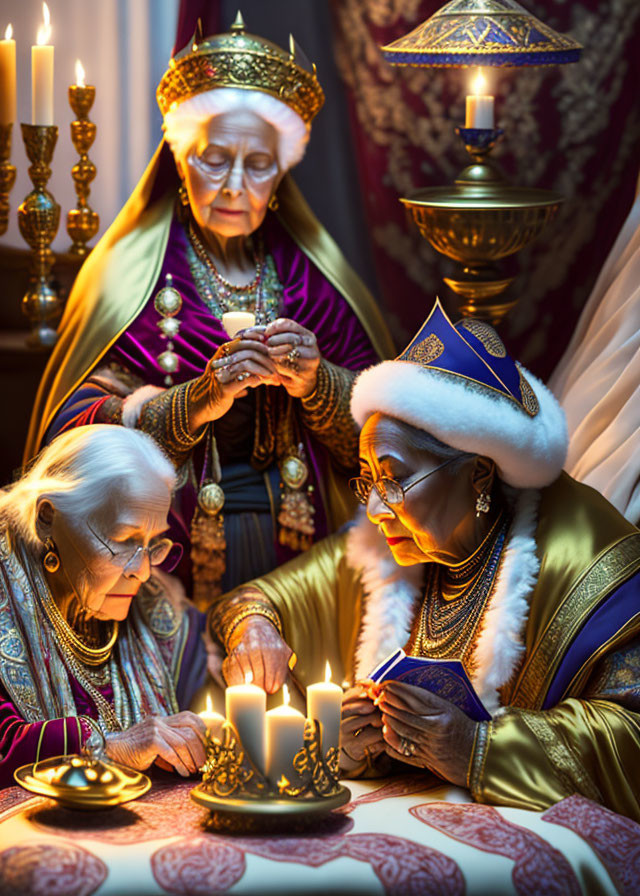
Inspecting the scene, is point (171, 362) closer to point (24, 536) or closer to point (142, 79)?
point (24, 536)

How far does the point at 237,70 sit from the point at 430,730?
1.89m

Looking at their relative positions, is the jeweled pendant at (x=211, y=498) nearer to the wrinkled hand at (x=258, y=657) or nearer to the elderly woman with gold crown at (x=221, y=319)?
the elderly woman with gold crown at (x=221, y=319)

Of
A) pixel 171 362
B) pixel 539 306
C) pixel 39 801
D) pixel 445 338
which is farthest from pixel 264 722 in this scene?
pixel 539 306

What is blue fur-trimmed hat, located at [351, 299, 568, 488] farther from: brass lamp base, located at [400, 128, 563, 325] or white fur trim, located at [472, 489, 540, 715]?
brass lamp base, located at [400, 128, 563, 325]

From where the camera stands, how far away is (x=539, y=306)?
523cm

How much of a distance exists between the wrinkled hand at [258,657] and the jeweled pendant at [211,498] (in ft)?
1.68

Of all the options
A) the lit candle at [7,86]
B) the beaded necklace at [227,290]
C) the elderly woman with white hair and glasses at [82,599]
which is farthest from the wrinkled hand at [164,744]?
the lit candle at [7,86]

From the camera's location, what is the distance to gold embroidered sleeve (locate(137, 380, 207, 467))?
13.1ft

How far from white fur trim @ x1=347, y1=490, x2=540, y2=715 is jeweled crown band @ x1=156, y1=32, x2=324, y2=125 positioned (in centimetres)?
121

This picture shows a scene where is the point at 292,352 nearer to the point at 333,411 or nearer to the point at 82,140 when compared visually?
the point at 333,411

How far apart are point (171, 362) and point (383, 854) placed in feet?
5.51

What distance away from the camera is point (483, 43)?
4090 mm

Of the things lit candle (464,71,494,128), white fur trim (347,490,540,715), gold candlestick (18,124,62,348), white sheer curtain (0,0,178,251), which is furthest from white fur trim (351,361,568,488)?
white sheer curtain (0,0,178,251)

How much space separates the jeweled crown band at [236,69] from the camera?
162 inches
